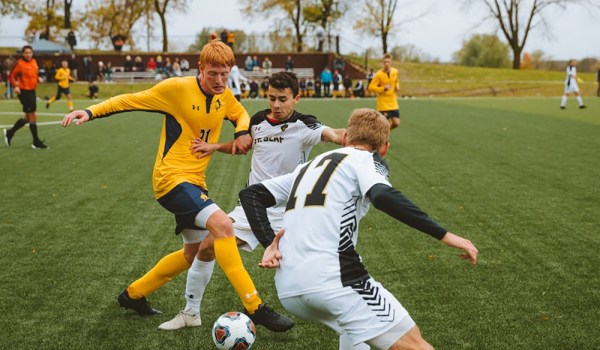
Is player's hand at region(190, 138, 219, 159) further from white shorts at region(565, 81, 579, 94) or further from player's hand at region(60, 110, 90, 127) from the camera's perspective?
white shorts at region(565, 81, 579, 94)

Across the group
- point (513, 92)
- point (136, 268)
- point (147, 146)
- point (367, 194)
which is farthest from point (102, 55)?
point (367, 194)

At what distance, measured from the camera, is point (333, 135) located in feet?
15.9

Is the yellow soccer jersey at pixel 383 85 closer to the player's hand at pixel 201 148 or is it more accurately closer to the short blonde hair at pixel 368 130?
the player's hand at pixel 201 148

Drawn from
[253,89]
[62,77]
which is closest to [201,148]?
[62,77]

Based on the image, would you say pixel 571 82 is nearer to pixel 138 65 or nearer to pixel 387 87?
pixel 387 87

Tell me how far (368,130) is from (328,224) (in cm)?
54

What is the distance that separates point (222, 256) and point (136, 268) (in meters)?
2.01

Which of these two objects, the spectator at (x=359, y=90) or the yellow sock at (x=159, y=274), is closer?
the yellow sock at (x=159, y=274)

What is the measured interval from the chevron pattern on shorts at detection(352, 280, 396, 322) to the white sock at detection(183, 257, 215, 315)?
197 centimetres

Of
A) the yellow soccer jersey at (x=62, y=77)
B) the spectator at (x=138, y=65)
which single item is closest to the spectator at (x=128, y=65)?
the spectator at (x=138, y=65)

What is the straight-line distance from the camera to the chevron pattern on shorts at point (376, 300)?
3062 mm

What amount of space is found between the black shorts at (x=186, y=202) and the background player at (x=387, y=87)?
453 inches

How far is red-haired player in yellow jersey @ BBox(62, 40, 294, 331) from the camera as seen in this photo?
4.49 m

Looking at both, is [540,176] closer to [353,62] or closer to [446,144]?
[446,144]
